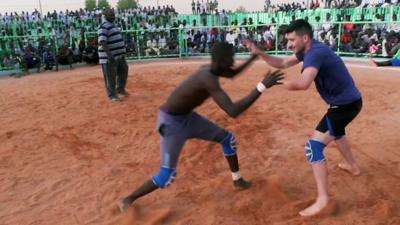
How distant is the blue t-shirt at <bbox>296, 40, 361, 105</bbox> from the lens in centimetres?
351

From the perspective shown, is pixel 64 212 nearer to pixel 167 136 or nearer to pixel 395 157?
pixel 167 136

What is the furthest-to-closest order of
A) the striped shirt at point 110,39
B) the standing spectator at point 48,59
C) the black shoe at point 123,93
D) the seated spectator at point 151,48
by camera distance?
the seated spectator at point 151,48 < the standing spectator at point 48,59 < the black shoe at point 123,93 < the striped shirt at point 110,39

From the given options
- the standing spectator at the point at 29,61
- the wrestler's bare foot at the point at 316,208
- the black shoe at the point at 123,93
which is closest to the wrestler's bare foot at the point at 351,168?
the wrestler's bare foot at the point at 316,208

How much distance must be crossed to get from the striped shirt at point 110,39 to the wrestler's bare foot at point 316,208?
5.64 m

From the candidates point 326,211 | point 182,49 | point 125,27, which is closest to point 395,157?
point 326,211

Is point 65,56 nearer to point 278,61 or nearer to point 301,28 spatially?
point 278,61

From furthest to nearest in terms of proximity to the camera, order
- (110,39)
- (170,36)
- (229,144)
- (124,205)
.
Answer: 1. (170,36)
2. (110,39)
3. (229,144)
4. (124,205)

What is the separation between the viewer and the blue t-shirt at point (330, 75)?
3506 mm

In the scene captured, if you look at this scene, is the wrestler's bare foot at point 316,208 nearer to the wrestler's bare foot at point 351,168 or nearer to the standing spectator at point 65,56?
the wrestler's bare foot at point 351,168

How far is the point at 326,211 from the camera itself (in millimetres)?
3723

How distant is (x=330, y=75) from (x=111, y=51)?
18.0ft

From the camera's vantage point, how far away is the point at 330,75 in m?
3.65

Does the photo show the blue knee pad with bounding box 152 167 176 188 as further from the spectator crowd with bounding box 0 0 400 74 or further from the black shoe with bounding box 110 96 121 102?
the spectator crowd with bounding box 0 0 400 74

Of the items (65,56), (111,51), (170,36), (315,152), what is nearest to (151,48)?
(170,36)
